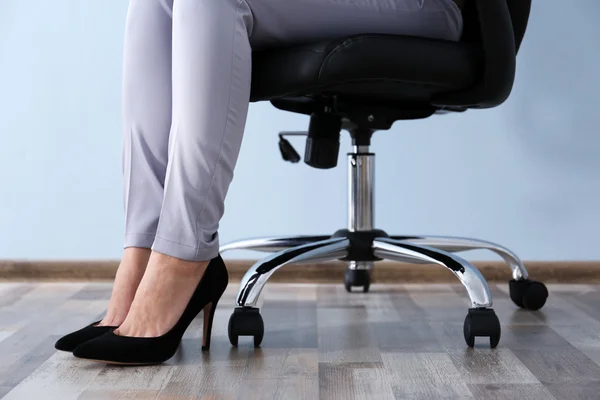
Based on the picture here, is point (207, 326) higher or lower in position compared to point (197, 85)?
lower

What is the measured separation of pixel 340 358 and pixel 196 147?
0.38m

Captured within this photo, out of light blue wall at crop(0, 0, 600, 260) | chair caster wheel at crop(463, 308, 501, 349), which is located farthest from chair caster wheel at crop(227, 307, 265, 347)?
light blue wall at crop(0, 0, 600, 260)

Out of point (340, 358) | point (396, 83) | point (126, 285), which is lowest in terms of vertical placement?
point (340, 358)

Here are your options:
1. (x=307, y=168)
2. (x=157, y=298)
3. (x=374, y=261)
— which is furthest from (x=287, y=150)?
(x=157, y=298)

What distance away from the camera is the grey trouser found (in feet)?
3.93

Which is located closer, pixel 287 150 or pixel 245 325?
pixel 245 325

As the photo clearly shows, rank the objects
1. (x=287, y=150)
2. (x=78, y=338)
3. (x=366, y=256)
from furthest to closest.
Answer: (x=287, y=150) → (x=366, y=256) → (x=78, y=338)

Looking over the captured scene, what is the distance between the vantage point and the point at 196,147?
1.20 meters

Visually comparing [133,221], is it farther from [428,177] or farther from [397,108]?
[428,177]

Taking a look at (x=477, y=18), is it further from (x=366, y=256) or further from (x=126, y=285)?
(x=126, y=285)

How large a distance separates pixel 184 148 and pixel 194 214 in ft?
0.30

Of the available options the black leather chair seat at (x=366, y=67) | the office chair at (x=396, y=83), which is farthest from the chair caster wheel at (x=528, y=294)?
the black leather chair seat at (x=366, y=67)

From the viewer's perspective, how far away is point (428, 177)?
7.27ft

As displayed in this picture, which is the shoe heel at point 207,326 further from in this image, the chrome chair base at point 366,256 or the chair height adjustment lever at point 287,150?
the chair height adjustment lever at point 287,150
